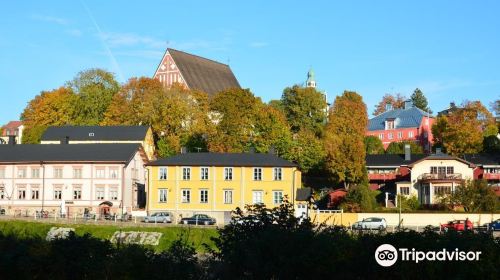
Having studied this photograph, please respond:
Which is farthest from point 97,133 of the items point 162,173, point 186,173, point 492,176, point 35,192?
point 492,176

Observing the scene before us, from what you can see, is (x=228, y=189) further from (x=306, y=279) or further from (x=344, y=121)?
(x=306, y=279)

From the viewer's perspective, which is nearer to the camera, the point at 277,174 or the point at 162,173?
the point at 277,174

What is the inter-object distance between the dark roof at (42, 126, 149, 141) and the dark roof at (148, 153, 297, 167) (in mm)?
14112

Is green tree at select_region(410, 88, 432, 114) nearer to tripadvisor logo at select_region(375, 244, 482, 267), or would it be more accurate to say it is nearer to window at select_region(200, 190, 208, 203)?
window at select_region(200, 190, 208, 203)

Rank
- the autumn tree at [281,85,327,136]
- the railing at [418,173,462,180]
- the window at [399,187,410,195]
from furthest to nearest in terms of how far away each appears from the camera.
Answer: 1. the autumn tree at [281,85,327,136]
2. the window at [399,187,410,195]
3. the railing at [418,173,462,180]

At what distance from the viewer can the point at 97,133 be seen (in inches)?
3184

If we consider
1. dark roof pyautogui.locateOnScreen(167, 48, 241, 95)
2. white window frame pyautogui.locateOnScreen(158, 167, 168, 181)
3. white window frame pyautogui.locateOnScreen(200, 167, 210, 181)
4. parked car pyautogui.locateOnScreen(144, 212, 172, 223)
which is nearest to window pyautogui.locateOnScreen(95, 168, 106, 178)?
white window frame pyautogui.locateOnScreen(158, 167, 168, 181)

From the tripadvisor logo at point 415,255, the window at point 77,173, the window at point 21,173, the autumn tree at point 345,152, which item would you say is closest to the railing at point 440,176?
the autumn tree at point 345,152

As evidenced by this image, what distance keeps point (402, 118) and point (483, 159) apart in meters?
36.6

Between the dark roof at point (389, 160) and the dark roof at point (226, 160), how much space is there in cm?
1534

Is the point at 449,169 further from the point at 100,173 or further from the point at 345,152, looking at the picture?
the point at 100,173

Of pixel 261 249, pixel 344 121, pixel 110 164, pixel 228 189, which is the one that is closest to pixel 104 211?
pixel 110 164

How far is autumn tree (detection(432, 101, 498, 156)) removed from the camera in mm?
79750

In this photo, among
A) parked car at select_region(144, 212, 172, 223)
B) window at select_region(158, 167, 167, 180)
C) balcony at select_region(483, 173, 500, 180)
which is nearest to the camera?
parked car at select_region(144, 212, 172, 223)
